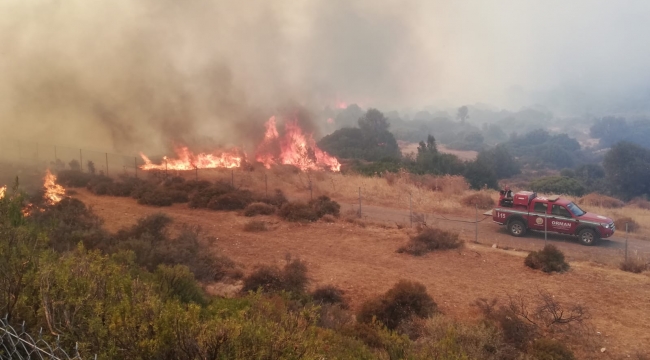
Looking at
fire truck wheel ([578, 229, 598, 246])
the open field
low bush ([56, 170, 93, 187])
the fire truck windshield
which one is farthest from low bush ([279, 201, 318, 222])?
low bush ([56, 170, 93, 187])

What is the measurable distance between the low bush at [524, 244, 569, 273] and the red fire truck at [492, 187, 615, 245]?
2209 mm

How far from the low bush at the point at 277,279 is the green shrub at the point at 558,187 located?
28680mm

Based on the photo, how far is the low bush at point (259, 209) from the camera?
2031cm

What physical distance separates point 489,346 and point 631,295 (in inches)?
250

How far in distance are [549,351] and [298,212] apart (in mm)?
13412

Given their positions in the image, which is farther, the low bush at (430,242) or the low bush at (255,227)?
the low bush at (255,227)

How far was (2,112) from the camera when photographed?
129ft

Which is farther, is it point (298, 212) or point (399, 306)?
point (298, 212)

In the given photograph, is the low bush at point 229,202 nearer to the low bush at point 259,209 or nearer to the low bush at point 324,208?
the low bush at point 259,209

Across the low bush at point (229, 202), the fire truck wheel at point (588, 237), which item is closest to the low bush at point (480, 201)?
the fire truck wheel at point (588, 237)

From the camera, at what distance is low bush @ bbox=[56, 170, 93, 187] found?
86.2 feet

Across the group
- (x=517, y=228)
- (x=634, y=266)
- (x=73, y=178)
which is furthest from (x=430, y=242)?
(x=73, y=178)

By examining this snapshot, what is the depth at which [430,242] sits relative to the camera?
15266 millimetres

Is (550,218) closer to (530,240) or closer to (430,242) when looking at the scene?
(530,240)
